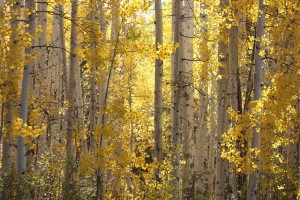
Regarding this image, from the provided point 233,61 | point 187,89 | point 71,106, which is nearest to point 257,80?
point 233,61

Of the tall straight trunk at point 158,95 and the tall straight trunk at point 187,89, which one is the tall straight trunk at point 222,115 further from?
the tall straight trunk at point 158,95

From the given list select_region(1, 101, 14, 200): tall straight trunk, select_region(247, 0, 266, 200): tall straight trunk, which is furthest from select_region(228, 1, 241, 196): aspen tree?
select_region(1, 101, 14, 200): tall straight trunk

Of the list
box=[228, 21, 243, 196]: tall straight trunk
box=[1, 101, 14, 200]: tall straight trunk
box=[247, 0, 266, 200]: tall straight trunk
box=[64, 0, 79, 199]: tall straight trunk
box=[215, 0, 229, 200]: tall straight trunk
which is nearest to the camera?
box=[1, 101, 14, 200]: tall straight trunk

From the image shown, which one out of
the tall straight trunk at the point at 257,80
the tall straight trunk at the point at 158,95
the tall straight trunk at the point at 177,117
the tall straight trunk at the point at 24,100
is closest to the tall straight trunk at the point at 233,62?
the tall straight trunk at the point at 257,80

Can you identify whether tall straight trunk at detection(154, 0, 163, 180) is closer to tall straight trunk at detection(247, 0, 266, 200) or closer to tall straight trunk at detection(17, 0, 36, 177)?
tall straight trunk at detection(247, 0, 266, 200)

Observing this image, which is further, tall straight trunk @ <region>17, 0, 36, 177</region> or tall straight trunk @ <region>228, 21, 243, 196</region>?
tall straight trunk @ <region>228, 21, 243, 196</region>

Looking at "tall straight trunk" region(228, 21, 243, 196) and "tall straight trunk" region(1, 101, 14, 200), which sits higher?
"tall straight trunk" region(228, 21, 243, 196)

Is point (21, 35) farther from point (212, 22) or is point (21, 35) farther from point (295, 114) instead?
point (295, 114)

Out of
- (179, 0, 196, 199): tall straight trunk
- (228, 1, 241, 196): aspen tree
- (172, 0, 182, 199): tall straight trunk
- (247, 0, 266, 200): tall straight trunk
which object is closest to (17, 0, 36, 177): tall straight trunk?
(172, 0, 182, 199): tall straight trunk

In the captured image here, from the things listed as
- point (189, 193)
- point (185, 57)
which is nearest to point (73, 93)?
point (185, 57)

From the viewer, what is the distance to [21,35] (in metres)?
8.34

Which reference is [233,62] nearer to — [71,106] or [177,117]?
[177,117]

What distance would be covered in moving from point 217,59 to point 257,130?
2.20m

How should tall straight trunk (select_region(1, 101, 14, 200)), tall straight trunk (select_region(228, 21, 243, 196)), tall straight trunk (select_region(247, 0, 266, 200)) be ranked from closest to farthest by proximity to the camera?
1. tall straight trunk (select_region(1, 101, 14, 200))
2. tall straight trunk (select_region(247, 0, 266, 200))
3. tall straight trunk (select_region(228, 21, 243, 196))
